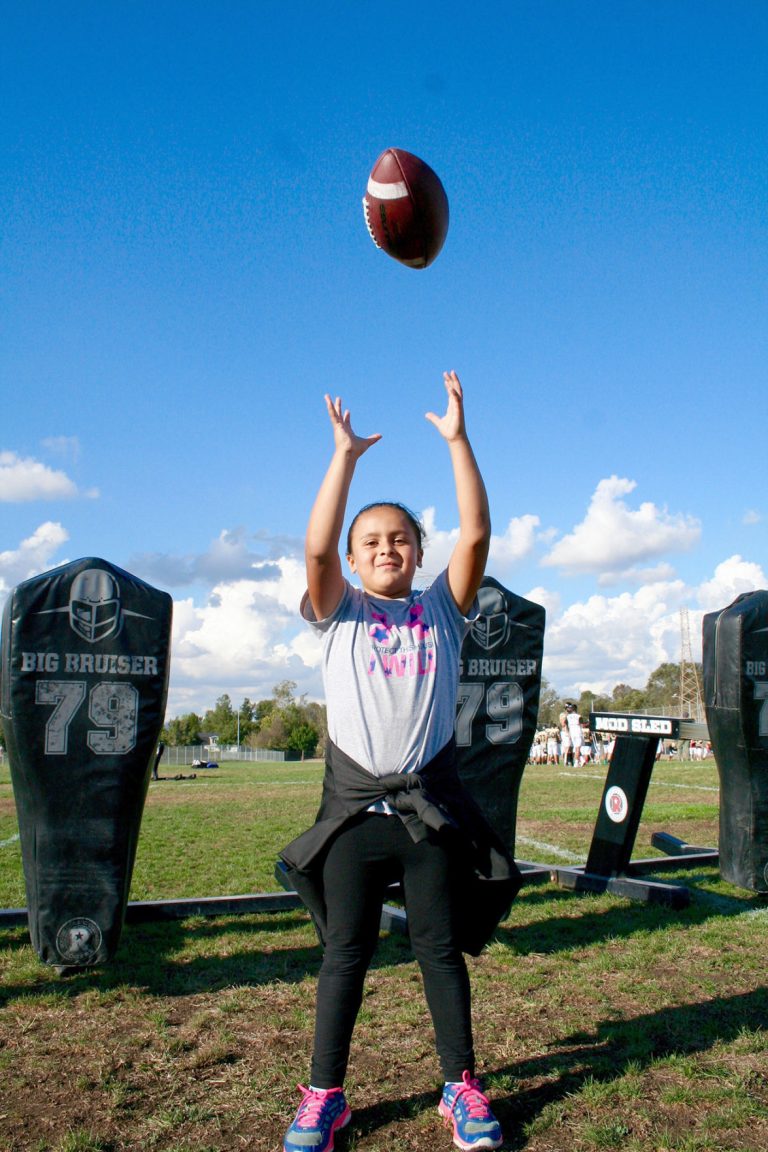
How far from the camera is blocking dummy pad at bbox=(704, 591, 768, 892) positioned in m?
5.99

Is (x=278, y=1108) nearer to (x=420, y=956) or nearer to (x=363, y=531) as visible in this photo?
(x=420, y=956)

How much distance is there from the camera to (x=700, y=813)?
11.8 meters

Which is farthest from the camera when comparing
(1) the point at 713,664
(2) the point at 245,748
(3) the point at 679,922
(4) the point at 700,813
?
(2) the point at 245,748

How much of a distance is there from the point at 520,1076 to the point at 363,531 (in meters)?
2.00

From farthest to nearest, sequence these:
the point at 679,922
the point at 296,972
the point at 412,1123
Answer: the point at 679,922 < the point at 296,972 < the point at 412,1123

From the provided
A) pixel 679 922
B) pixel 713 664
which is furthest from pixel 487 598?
pixel 679 922

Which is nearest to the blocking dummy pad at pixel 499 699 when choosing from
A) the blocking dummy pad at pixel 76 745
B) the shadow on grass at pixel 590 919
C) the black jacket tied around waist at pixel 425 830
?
the shadow on grass at pixel 590 919

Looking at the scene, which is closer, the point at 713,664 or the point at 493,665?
the point at 493,665

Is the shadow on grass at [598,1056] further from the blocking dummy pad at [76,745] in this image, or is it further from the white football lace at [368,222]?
the white football lace at [368,222]

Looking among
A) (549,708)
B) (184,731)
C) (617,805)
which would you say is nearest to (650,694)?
(549,708)

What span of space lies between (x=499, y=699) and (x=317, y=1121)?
3451 mm

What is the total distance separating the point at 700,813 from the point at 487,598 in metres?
7.49

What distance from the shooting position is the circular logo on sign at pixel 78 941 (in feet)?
14.4

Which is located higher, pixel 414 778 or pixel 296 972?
pixel 414 778
